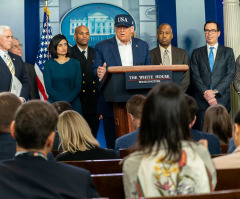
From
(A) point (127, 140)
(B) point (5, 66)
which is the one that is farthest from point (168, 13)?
(A) point (127, 140)

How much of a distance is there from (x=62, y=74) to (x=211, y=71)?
2.28 meters

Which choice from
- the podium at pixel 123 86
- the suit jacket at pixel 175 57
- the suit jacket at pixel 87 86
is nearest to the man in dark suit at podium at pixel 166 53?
the suit jacket at pixel 175 57

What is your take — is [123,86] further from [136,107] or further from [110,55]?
[110,55]

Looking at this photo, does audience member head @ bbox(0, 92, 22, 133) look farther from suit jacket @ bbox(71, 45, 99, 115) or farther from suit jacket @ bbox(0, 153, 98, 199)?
suit jacket @ bbox(71, 45, 99, 115)

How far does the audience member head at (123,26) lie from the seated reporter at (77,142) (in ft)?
6.62

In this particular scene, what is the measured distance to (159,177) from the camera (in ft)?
6.38

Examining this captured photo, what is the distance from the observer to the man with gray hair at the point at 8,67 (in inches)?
235

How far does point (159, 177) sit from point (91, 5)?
6.87m

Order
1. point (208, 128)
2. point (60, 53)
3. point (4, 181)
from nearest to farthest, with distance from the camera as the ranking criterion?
point (4, 181), point (208, 128), point (60, 53)

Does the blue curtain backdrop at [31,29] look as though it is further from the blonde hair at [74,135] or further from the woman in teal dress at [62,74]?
the blonde hair at [74,135]

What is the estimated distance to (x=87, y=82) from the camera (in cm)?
703

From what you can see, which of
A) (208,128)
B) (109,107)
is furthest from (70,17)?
(208,128)

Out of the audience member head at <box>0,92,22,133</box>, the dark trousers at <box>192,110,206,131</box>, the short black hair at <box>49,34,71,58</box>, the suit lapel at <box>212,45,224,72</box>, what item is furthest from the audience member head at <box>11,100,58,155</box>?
the suit lapel at <box>212,45,224,72</box>

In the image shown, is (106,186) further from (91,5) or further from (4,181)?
(91,5)
